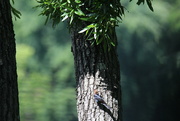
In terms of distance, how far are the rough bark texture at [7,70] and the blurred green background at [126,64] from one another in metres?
3.88

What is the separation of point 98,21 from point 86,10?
0.19 m

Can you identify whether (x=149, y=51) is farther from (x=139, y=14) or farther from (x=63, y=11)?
(x=63, y=11)

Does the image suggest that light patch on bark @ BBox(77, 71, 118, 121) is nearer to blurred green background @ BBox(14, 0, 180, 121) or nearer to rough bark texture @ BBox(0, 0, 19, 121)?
rough bark texture @ BBox(0, 0, 19, 121)

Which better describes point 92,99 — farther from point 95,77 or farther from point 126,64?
point 126,64

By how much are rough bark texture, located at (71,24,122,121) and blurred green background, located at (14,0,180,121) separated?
294 centimetres

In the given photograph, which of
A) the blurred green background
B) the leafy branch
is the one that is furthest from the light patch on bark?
the blurred green background

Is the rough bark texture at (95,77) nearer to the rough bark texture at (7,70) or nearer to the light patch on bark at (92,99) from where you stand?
the light patch on bark at (92,99)

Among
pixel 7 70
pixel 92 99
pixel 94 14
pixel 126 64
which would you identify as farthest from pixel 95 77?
pixel 126 64

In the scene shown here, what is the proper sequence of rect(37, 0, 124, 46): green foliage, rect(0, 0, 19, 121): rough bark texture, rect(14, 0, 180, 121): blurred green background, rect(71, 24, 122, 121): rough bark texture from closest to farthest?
rect(0, 0, 19, 121): rough bark texture → rect(37, 0, 124, 46): green foliage → rect(71, 24, 122, 121): rough bark texture → rect(14, 0, 180, 121): blurred green background

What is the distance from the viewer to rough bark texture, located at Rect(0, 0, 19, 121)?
192 centimetres

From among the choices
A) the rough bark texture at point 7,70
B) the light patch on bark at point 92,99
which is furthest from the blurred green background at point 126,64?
the rough bark texture at point 7,70

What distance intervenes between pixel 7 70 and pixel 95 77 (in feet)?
3.39

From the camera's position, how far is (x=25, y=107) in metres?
5.91

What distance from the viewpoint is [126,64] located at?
6141 millimetres
